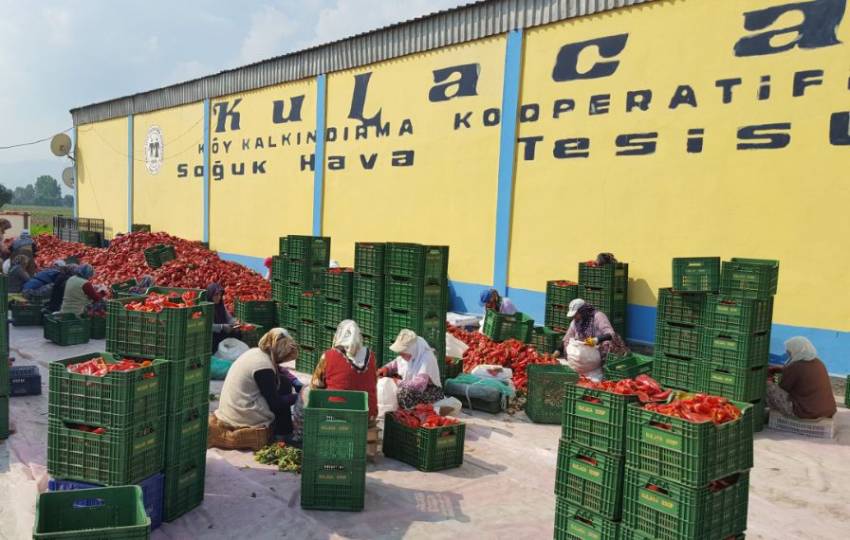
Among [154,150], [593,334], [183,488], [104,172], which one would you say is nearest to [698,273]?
[593,334]

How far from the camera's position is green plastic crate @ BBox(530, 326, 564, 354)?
1143 cm

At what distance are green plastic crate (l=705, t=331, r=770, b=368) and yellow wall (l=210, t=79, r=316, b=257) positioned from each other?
1267cm

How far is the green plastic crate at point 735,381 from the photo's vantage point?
785 cm

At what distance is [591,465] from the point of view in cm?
455

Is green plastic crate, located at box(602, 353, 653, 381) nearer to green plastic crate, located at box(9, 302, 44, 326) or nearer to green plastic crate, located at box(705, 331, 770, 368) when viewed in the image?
green plastic crate, located at box(705, 331, 770, 368)

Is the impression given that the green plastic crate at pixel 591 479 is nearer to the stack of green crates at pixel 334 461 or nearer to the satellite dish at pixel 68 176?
the stack of green crates at pixel 334 461

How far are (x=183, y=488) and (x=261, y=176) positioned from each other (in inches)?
648

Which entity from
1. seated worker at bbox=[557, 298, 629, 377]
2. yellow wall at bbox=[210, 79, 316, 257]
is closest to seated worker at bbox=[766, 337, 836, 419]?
seated worker at bbox=[557, 298, 629, 377]

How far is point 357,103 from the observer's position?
1700 centimetres

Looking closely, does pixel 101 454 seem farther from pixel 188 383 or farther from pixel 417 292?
pixel 417 292

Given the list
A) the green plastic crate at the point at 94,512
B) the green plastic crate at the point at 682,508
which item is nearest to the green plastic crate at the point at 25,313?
the green plastic crate at the point at 94,512

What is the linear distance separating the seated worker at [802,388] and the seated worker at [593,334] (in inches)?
82.3

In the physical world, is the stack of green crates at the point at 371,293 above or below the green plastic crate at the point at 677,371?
above

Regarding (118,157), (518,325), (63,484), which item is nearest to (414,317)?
(518,325)
